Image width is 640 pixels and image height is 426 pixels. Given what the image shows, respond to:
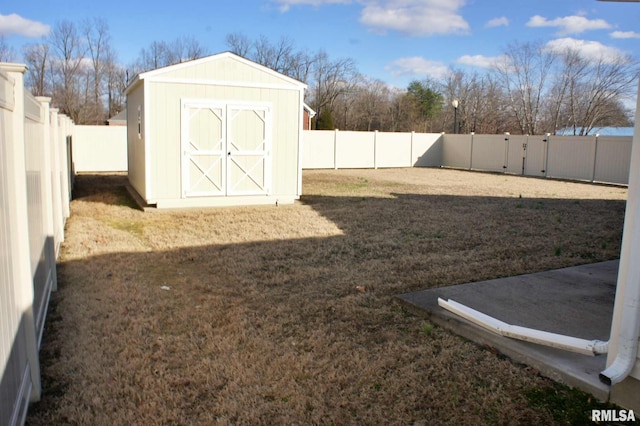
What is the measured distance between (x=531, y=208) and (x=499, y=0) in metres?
21.7

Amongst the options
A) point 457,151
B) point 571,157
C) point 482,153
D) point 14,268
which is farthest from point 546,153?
point 14,268

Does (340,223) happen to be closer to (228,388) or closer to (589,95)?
(228,388)

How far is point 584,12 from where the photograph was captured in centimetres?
3159

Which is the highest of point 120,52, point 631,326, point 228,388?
point 120,52

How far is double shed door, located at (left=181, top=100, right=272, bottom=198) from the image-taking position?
998cm

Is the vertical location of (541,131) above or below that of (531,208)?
above

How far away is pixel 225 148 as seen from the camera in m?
10.3

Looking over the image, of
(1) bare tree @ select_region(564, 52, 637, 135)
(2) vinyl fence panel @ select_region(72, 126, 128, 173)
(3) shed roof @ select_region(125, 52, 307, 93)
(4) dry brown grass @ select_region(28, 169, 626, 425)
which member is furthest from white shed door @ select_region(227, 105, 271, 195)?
(1) bare tree @ select_region(564, 52, 637, 135)

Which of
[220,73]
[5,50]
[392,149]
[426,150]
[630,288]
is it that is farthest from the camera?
[5,50]

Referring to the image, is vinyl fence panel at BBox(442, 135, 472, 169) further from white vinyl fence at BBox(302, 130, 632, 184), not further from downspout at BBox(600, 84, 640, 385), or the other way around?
downspout at BBox(600, 84, 640, 385)

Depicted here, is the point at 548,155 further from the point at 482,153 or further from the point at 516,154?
the point at 482,153

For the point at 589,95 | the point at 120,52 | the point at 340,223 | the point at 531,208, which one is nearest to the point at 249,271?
the point at 340,223

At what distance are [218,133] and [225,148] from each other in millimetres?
323

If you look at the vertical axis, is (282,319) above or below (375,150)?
below
